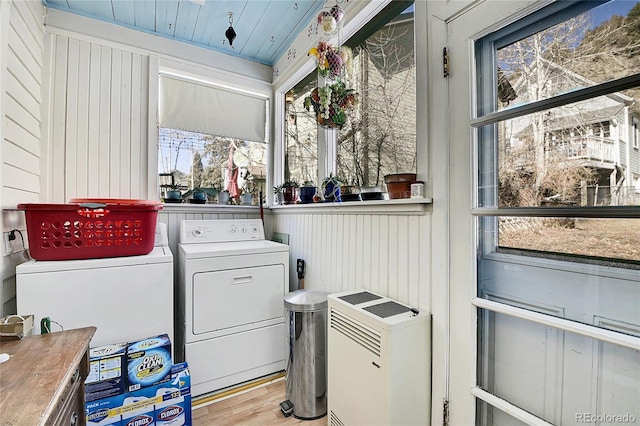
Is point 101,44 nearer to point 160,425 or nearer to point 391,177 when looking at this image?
point 391,177

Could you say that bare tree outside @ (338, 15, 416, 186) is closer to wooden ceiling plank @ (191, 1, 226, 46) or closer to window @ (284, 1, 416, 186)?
window @ (284, 1, 416, 186)

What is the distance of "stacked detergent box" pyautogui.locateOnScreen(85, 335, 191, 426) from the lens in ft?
4.34

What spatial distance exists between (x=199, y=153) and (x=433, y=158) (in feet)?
7.22

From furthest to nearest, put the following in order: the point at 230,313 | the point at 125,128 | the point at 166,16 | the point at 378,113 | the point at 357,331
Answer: the point at 125,128, the point at 166,16, the point at 230,313, the point at 378,113, the point at 357,331

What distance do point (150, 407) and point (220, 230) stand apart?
133 centimetres

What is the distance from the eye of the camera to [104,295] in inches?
62.4

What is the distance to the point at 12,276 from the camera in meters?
1.56

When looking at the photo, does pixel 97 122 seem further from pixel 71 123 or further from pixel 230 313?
pixel 230 313

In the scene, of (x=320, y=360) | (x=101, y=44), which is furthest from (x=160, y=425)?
(x=101, y=44)

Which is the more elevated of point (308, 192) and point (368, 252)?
point (308, 192)

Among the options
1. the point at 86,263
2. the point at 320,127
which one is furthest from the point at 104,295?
the point at 320,127

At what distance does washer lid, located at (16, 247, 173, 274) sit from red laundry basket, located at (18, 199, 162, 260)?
0.17 ft

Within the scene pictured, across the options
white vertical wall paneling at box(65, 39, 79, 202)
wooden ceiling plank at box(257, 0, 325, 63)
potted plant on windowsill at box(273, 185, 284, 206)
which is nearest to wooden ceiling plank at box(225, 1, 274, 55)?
wooden ceiling plank at box(257, 0, 325, 63)

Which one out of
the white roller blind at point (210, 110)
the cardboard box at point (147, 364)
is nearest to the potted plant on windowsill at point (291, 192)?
the white roller blind at point (210, 110)
